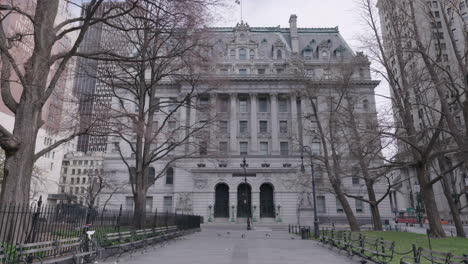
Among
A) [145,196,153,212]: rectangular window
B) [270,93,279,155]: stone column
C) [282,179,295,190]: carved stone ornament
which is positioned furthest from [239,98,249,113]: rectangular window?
[145,196,153,212]: rectangular window

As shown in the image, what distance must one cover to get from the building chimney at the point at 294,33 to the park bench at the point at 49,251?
54153 millimetres

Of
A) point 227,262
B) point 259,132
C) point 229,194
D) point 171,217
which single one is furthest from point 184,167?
point 227,262

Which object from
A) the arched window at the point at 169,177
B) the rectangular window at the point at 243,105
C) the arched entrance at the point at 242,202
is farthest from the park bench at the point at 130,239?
the rectangular window at the point at 243,105

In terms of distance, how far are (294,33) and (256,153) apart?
2660 cm

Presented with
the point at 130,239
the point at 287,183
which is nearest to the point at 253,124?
the point at 287,183

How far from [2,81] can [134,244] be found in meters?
8.34

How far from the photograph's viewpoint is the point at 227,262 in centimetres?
1116

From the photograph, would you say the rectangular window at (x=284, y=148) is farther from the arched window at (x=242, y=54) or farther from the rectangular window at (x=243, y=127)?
the arched window at (x=242, y=54)

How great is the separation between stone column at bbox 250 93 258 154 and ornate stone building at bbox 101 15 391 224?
16 centimetres

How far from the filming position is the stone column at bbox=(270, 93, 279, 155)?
164 feet

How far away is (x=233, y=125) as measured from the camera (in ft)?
167

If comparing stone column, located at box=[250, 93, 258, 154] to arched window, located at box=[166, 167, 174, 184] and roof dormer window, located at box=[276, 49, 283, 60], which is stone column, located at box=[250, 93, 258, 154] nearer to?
roof dormer window, located at box=[276, 49, 283, 60]

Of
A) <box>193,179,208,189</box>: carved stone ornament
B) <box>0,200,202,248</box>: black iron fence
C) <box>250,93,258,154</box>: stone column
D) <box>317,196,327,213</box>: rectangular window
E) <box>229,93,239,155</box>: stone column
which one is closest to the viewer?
<box>0,200,202,248</box>: black iron fence

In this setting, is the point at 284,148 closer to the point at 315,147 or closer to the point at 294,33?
the point at 315,147
